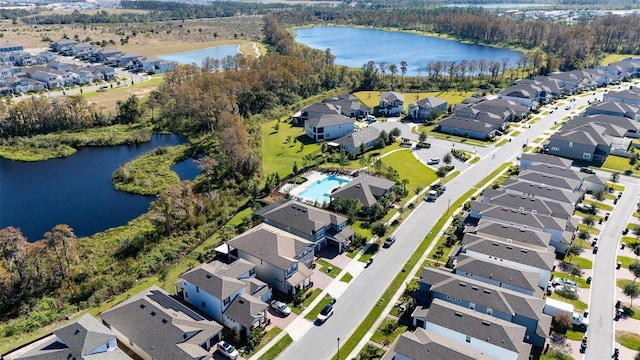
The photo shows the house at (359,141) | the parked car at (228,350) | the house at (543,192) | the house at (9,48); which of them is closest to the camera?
the parked car at (228,350)

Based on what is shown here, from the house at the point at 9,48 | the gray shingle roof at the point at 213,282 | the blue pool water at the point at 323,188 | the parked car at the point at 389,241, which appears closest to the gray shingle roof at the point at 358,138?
the blue pool water at the point at 323,188

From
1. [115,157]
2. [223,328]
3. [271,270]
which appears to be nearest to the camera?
[223,328]

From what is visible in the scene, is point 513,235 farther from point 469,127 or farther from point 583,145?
point 469,127

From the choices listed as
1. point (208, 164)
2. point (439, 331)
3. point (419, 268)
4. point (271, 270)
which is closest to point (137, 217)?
point (208, 164)

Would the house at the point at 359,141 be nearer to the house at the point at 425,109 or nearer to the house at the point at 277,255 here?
the house at the point at 425,109

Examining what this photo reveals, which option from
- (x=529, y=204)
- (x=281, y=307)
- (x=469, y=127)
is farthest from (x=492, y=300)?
(x=469, y=127)

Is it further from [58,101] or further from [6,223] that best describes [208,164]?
[58,101]
